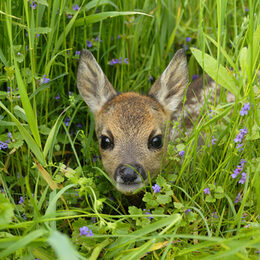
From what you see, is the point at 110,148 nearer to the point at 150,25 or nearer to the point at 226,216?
the point at 226,216

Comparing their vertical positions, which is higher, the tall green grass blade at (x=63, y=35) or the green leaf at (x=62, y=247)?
the tall green grass blade at (x=63, y=35)

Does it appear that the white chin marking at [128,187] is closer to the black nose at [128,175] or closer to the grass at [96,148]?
the black nose at [128,175]

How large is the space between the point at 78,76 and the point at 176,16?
4.79 feet

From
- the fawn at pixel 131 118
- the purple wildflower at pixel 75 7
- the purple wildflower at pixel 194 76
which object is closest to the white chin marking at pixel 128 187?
the fawn at pixel 131 118

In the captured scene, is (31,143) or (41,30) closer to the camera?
(31,143)

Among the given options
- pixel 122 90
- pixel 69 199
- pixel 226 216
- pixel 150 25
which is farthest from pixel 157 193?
pixel 150 25

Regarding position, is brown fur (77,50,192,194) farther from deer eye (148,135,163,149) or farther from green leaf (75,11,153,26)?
green leaf (75,11,153,26)

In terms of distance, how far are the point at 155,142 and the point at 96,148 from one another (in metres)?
0.61

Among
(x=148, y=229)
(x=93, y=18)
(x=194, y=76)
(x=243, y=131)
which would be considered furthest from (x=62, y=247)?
(x=194, y=76)

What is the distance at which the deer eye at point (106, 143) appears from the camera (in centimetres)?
415

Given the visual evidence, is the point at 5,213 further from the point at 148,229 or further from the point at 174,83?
the point at 174,83

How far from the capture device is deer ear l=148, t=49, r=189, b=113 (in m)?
4.43

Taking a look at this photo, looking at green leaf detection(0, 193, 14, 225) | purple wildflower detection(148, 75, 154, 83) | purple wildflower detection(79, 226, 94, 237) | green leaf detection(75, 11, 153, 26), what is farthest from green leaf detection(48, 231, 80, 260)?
purple wildflower detection(148, 75, 154, 83)

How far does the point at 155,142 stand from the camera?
13.7 feet
